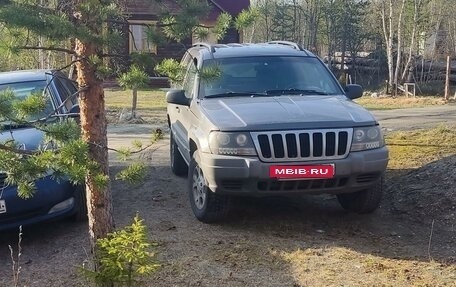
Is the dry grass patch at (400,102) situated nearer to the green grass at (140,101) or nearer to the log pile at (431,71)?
the log pile at (431,71)

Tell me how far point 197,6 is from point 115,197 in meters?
4.02

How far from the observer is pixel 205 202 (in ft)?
18.4

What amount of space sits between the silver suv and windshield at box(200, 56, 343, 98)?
0.08 feet

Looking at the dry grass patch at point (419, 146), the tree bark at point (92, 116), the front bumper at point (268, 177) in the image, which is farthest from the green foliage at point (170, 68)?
the dry grass patch at point (419, 146)

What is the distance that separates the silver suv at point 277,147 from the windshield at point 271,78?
1.0 inches

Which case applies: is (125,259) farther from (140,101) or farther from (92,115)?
(140,101)

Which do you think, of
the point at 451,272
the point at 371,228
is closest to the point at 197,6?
the point at 451,272

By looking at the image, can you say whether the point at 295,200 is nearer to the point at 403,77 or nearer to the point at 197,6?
the point at 197,6

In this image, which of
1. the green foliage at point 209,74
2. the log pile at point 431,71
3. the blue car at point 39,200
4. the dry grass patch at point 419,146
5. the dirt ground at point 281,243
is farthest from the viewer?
A: the log pile at point 431,71

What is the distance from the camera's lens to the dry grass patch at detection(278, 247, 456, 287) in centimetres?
434

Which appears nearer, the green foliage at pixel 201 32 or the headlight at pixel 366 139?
the green foliage at pixel 201 32

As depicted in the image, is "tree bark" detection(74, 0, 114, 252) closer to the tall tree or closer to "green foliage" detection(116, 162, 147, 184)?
the tall tree

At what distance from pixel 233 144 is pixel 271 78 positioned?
152 cm

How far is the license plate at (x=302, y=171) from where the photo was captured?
515cm
